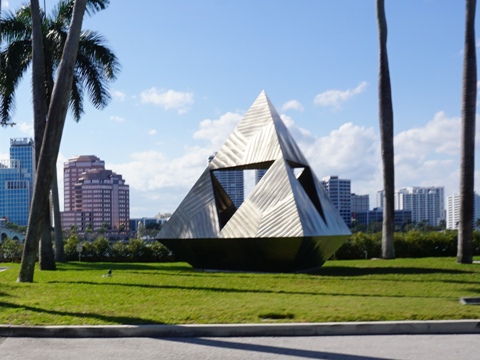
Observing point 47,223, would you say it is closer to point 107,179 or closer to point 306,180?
point 306,180

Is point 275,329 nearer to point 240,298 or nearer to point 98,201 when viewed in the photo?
point 240,298

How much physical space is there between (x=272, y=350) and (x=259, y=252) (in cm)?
1072

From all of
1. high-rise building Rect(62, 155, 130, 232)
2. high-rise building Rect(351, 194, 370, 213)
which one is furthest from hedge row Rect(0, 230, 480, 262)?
high-rise building Rect(62, 155, 130, 232)

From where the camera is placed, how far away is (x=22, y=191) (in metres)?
171

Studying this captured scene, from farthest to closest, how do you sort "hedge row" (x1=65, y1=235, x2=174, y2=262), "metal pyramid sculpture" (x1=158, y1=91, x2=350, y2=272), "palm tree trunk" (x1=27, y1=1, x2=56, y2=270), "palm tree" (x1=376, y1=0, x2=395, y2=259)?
"hedge row" (x1=65, y1=235, x2=174, y2=262), "palm tree" (x1=376, y1=0, x2=395, y2=259), "palm tree trunk" (x1=27, y1=1, x2=56, y2=270), "metal pyramid sculpture" (x1=158, y1=91, x2=350, y2=272)

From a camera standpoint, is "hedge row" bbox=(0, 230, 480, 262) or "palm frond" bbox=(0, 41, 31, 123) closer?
"palm frond" bbox=(0, 41, 31, 123)

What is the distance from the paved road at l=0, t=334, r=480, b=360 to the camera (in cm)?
695

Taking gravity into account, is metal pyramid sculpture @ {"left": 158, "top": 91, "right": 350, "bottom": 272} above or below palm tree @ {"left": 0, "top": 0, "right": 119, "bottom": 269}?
below

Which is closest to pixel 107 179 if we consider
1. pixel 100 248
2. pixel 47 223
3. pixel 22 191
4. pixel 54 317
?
pixel 22 191

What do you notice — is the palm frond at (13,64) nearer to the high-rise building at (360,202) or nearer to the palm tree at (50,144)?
the palm tree at (50,144)

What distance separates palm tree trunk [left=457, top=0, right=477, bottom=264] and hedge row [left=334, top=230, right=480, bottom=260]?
8764mm

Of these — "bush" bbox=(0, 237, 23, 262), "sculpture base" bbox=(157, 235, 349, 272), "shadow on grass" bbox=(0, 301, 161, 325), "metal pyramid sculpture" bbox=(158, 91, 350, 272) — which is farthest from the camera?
"bush" bbox=(0, 237, 23, 262)

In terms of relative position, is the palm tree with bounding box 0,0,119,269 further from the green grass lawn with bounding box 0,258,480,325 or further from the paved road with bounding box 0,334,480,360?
the paved road with bounding box 0,334,480,360

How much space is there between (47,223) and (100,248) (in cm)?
927
